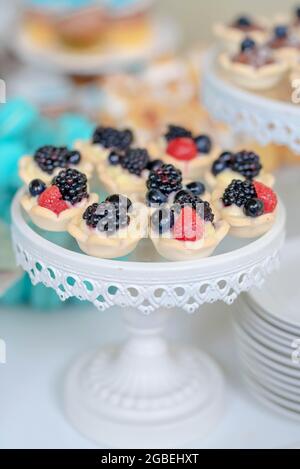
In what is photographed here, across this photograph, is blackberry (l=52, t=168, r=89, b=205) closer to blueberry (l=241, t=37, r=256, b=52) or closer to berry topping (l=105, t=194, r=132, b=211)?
berry topping (l=105, t=194, r=132, b=211)

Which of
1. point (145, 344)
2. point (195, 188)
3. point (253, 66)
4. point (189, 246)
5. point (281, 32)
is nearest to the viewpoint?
point (189, 246)

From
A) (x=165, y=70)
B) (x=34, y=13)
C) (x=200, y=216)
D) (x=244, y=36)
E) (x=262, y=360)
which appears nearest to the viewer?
(x=200, y=216)

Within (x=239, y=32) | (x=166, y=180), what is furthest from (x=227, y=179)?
(x=239, y=32)

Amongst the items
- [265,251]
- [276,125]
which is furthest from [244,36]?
[265,251]

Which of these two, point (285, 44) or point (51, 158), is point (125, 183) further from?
point (285, 44)
